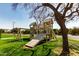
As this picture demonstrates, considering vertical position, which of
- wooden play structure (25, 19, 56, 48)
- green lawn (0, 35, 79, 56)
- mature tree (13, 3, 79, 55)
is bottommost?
green lawn (0, 35, 79, 56)

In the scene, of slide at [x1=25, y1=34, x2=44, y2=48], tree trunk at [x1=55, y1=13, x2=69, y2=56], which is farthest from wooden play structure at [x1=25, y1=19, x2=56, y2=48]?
tree trunk at [x1=55, y1=13, x2=69, y2=56]

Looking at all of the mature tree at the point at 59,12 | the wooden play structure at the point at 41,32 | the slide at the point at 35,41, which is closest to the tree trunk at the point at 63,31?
the mature tree at the point at 59,12

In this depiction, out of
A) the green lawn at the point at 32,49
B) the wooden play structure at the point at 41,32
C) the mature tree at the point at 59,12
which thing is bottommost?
the green lawn at the point at 32,49

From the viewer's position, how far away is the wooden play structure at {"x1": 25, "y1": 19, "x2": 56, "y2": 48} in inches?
84.0

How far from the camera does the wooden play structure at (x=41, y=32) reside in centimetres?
213

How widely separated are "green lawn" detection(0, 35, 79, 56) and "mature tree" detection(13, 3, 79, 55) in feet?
0.25

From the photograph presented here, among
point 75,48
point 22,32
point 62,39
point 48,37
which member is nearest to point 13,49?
A: point 22,32

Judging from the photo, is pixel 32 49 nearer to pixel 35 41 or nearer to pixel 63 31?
pixel 35 41

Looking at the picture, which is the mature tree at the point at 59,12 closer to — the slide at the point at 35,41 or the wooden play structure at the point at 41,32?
the wooden play structure at the point at 41,32

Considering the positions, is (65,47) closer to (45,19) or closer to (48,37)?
(48,37)

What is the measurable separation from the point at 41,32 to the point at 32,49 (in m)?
0.25

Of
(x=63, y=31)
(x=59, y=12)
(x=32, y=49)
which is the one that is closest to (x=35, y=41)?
(x=32, y=49)

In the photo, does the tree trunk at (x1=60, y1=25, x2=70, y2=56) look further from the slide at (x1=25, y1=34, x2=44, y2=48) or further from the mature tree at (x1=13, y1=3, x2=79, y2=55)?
the slide at (x1=25, y1=34, x2=44, y2=48)

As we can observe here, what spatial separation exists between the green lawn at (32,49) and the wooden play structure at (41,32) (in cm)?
5
